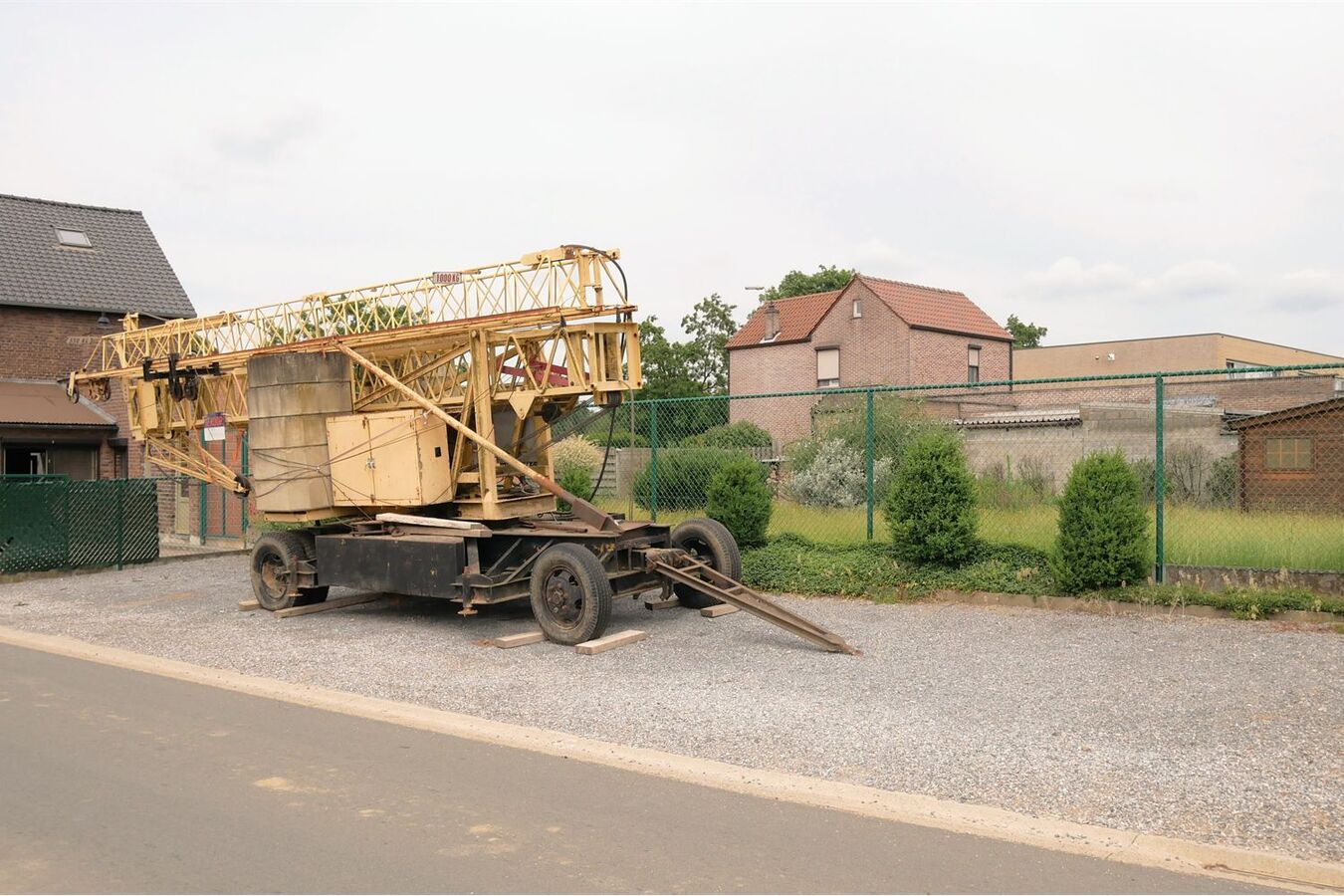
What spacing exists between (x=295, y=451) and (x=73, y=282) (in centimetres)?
1932

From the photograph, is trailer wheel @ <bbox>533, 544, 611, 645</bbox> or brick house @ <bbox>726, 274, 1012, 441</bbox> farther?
brick house @ <bbox>726, 274, 1012, 441</bbox>

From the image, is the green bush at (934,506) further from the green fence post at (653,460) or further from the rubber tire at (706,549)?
the green fence post at (653,460)

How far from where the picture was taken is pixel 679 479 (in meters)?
16.6

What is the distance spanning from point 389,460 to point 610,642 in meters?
3.66

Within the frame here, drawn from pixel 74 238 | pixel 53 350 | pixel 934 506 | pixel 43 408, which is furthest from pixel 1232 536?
pixel 74 238

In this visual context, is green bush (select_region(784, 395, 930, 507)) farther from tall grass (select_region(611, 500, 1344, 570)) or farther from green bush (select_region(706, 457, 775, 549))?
tall grass (select_region(611, 500, 1344, 570))

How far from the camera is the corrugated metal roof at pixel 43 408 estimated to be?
82.4 feet

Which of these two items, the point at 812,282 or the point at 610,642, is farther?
the point at 812,282

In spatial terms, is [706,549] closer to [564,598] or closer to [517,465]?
[564,598]

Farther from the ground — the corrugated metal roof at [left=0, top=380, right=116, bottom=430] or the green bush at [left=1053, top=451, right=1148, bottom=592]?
the corrugated metal roof at [left=0, top=380, right=116, bottom=430]

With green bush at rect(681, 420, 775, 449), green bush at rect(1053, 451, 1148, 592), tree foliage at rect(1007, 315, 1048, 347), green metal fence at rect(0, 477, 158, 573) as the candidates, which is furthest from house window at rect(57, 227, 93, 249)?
tree foliage at rect(1007, 315, 1048, 347)

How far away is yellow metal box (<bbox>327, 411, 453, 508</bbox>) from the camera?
39.4 feet

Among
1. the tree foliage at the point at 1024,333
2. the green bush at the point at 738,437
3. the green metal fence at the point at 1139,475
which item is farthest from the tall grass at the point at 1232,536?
the tree foliage at the point at 1024,333

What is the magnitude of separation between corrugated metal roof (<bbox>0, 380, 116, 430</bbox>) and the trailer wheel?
19297 millimetres
